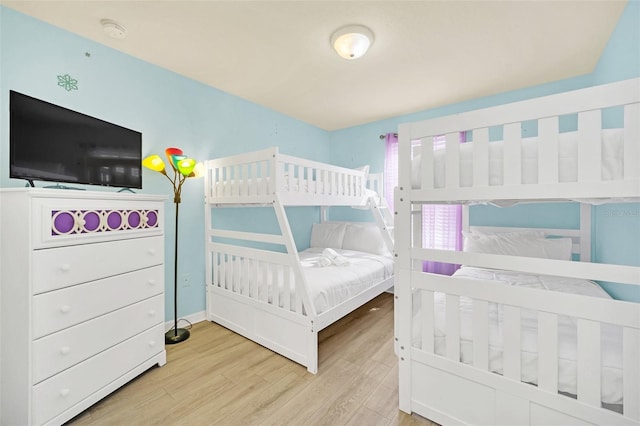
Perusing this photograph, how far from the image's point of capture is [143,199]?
1.74 metres

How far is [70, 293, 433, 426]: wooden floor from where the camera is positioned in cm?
142

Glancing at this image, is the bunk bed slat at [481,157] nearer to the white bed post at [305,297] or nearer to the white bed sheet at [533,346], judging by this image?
the white bed sheet at [533,346]

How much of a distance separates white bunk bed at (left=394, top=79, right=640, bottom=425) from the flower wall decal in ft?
7.82

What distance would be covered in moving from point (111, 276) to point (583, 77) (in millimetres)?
4337

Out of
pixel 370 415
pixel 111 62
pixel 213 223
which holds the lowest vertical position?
pixel 370 415

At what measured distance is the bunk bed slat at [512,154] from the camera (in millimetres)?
1132

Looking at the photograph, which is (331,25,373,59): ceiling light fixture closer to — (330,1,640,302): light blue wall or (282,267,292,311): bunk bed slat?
(330,1,640,302): light blue wall

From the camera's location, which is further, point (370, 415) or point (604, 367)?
point (370, 415)

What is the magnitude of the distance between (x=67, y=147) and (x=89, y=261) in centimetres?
77

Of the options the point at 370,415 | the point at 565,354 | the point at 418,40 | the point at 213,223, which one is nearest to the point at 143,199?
the point at 213,223

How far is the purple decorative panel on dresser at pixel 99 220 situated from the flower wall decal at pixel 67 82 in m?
1.12

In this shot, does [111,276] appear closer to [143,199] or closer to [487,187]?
[143,199]

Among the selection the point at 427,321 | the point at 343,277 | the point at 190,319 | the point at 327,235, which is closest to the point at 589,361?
the point at 427,321

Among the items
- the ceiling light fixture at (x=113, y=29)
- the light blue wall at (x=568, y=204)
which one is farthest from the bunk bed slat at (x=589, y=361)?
the ceiling light fixture at (x=113, y=29)
